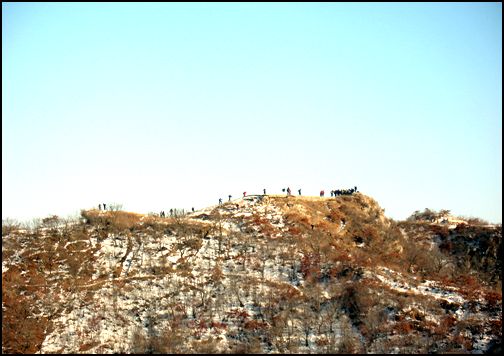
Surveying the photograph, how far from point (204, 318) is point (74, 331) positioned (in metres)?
17.6

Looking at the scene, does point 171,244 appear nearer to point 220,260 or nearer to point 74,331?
point 220,260

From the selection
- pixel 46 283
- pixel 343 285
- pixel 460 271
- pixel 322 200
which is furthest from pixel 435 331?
pixel 46 283

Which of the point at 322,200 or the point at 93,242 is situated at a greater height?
the point at 322,200

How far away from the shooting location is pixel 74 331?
83375mm

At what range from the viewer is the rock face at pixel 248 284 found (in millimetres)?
81750

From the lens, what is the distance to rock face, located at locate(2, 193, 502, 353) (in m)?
81.8

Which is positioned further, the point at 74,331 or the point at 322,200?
the point at 322,200

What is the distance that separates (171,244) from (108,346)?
23.8 metres

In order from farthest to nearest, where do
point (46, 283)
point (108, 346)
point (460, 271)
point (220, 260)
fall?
point (460, 271) < point (220, 260) < point (46, 283) < point (108, 346)

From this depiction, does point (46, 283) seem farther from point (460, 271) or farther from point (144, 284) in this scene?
point (460, 271)

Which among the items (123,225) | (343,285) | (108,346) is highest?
(123,225)

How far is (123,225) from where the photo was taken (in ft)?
342

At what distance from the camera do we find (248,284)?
302 ft

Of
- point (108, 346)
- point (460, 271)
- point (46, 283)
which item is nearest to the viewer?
point (108, 346)
